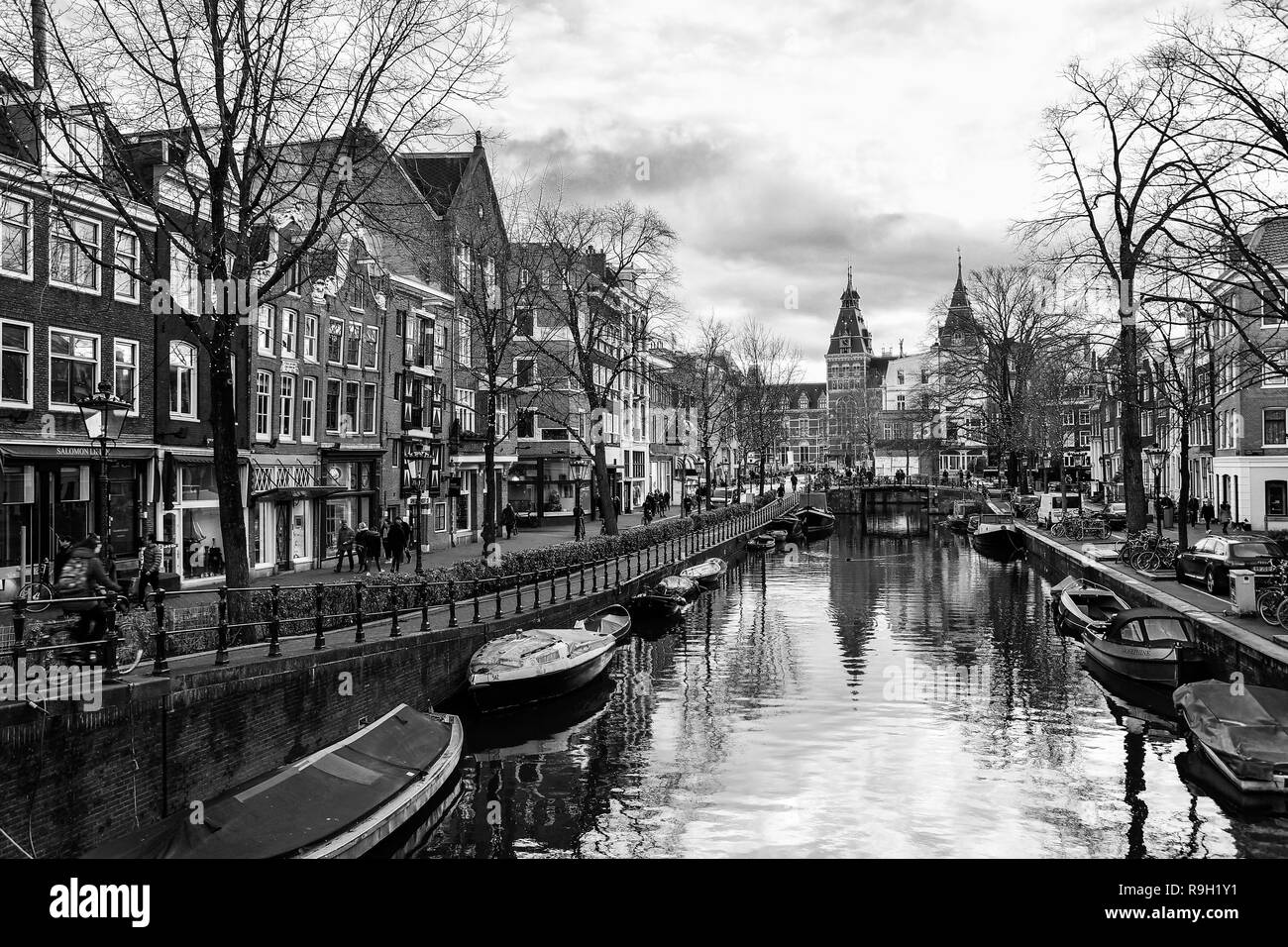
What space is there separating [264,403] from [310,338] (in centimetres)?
374

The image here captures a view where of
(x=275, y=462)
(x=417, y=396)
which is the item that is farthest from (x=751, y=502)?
(x=275, y=462)

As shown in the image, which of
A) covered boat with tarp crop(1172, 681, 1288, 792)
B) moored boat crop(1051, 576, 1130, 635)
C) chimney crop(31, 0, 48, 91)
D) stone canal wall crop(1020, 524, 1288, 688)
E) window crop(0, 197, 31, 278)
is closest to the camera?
covered boat with tarp crop(1172, 681, 1288, 792)

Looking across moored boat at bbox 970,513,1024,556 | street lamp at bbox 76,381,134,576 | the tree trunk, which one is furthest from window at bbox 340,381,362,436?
moored boat at bbox 970,513,1024,556

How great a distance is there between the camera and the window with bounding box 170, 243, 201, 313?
29281 millimetres

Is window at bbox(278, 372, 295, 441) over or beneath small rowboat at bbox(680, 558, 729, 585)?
over

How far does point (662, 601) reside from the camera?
38.2 metres

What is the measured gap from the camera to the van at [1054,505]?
65644 millimetres

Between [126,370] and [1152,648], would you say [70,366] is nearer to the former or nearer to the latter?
[126,370]

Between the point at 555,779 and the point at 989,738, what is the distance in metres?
9.27

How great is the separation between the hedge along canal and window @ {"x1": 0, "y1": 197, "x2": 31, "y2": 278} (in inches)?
479

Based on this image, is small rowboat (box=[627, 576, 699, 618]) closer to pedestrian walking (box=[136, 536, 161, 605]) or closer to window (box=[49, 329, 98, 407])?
pedestrian walking (box=[136, 536, 161, 605])

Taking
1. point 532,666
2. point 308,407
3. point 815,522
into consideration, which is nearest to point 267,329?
point 308,407

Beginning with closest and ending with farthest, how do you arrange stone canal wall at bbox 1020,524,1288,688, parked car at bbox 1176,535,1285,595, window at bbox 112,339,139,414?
stone canal wall at bbox 1020,524,1288,688, window at bbox 112,339,139,414, parked car at bbox 1176,535,1285,595
